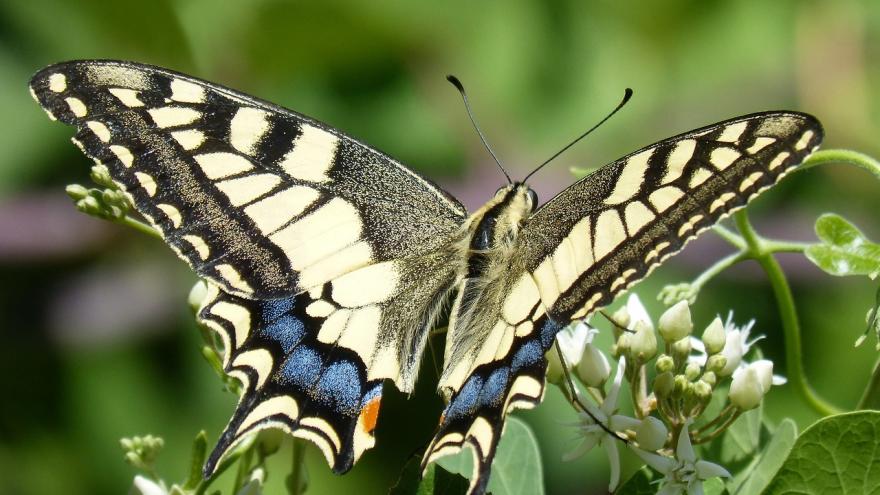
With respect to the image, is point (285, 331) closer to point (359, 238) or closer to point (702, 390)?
point (359, 238)

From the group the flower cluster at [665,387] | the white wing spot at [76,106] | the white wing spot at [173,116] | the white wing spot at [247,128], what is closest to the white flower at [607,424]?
the flower cluster at [665,387]

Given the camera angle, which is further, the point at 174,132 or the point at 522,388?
the point at 174,132

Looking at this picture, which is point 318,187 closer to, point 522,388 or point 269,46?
point 522,388

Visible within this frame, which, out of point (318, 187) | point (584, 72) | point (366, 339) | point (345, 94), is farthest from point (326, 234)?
point (584, 72)

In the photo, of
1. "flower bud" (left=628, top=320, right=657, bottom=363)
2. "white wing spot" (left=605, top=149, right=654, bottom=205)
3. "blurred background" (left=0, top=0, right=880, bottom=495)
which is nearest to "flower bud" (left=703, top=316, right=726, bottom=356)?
"flower bud" (left=628, top=320, right=657, bottom=363)

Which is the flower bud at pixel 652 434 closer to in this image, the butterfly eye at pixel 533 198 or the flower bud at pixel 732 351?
the flower bud at pixel 732 351

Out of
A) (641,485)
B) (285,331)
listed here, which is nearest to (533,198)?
(285,331)
